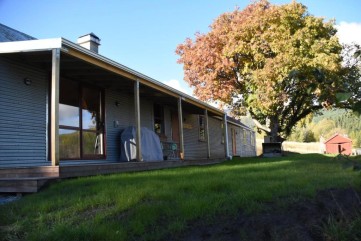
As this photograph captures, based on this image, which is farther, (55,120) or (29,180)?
(55,120)

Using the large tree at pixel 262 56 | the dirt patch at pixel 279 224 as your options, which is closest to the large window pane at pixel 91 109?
the dirt patch at pixel 279 224

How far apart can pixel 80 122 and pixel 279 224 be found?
6856 millimetres

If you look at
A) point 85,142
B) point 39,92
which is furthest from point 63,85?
point 85,142

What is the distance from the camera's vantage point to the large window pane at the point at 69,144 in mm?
8516

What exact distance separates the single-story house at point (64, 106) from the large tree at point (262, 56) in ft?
19.7

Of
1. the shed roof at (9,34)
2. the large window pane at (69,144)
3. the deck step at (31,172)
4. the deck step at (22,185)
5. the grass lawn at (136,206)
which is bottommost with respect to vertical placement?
the grass lawn at (136,206)

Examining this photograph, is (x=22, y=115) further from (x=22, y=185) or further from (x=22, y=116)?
(x=22, y=185)

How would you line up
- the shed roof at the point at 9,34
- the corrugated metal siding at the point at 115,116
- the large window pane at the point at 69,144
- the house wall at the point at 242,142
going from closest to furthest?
the shed roof at the point at 9,34, the large window pane at the point at 69,144, the corrugated metal siding at the point at 115,116, the house wall at the point at 242,142

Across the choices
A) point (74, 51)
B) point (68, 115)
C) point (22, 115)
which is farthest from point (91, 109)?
point (74, 51)

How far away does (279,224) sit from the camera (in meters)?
3.34

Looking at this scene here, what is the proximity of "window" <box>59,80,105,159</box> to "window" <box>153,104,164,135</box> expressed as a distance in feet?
12.7

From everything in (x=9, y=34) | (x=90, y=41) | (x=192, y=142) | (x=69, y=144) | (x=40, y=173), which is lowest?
(x=40, y=173)

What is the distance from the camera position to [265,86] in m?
16.6

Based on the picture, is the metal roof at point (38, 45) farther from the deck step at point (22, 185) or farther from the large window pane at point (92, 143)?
the deck step at point (22, 185)
